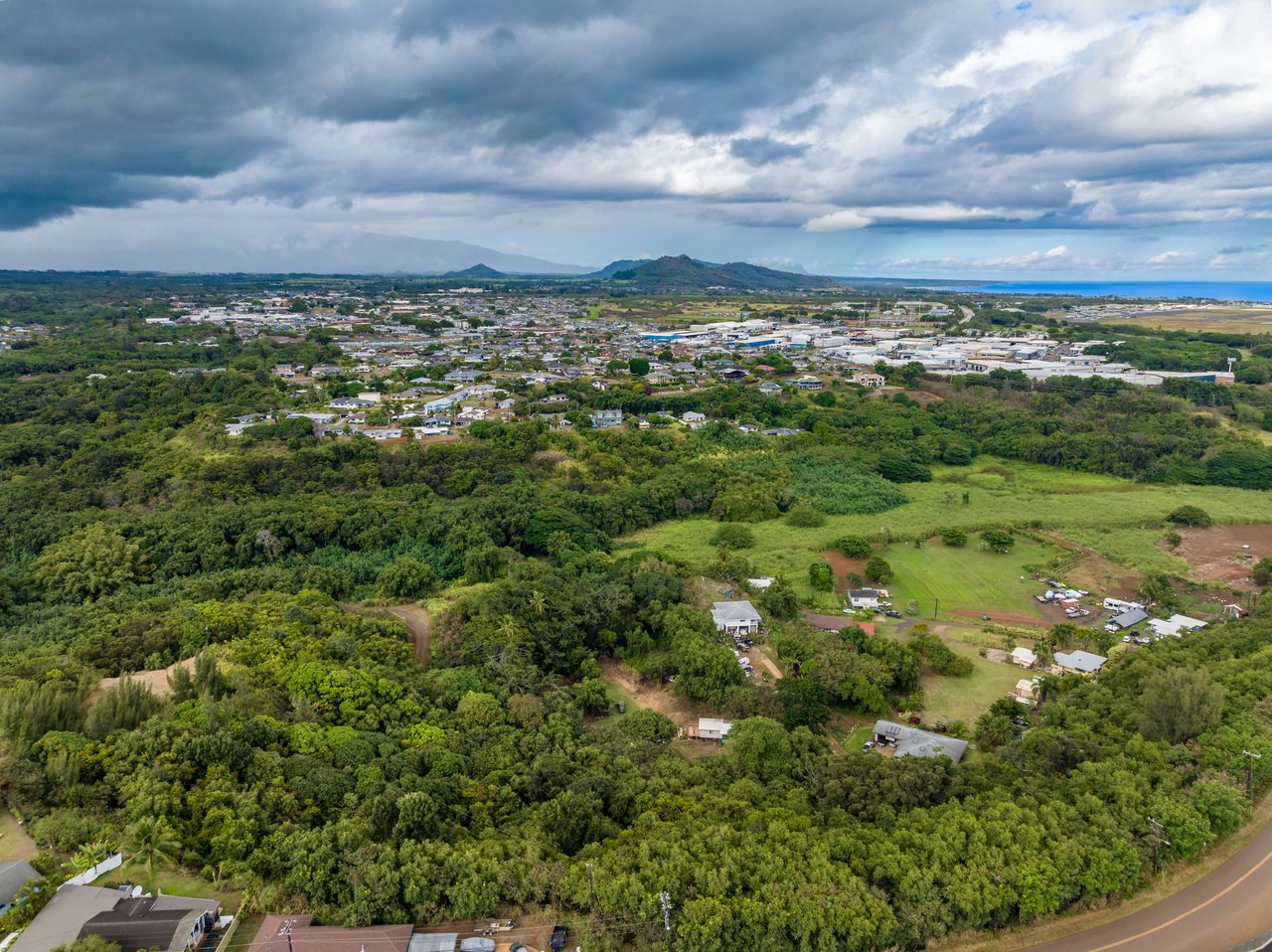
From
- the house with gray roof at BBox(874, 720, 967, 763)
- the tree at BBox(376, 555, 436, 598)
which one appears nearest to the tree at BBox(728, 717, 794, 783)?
the house with gray roof at BBox(874, 720, 967, 763)

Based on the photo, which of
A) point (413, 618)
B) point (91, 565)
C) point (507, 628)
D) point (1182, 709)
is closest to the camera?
point (1182, 709)

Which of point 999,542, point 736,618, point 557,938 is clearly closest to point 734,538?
point 736,618

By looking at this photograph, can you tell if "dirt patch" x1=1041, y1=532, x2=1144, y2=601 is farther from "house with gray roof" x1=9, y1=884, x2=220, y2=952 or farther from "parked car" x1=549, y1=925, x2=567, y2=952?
"house with gray roof" x1=9, y1=884, x2=220, y2=952

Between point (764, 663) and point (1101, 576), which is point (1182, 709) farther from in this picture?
point (1101, 576)

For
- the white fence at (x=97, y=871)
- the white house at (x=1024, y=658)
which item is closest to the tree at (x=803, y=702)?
the white house at (x=1024, y=658)

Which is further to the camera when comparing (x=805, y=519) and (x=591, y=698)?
(x=805, y=519)

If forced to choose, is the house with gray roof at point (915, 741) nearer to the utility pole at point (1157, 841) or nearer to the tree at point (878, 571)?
the utility pole at point (1157, 841)

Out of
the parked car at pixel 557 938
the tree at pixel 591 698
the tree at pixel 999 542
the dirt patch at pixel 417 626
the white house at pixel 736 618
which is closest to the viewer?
the parked car at pixel 557 938
